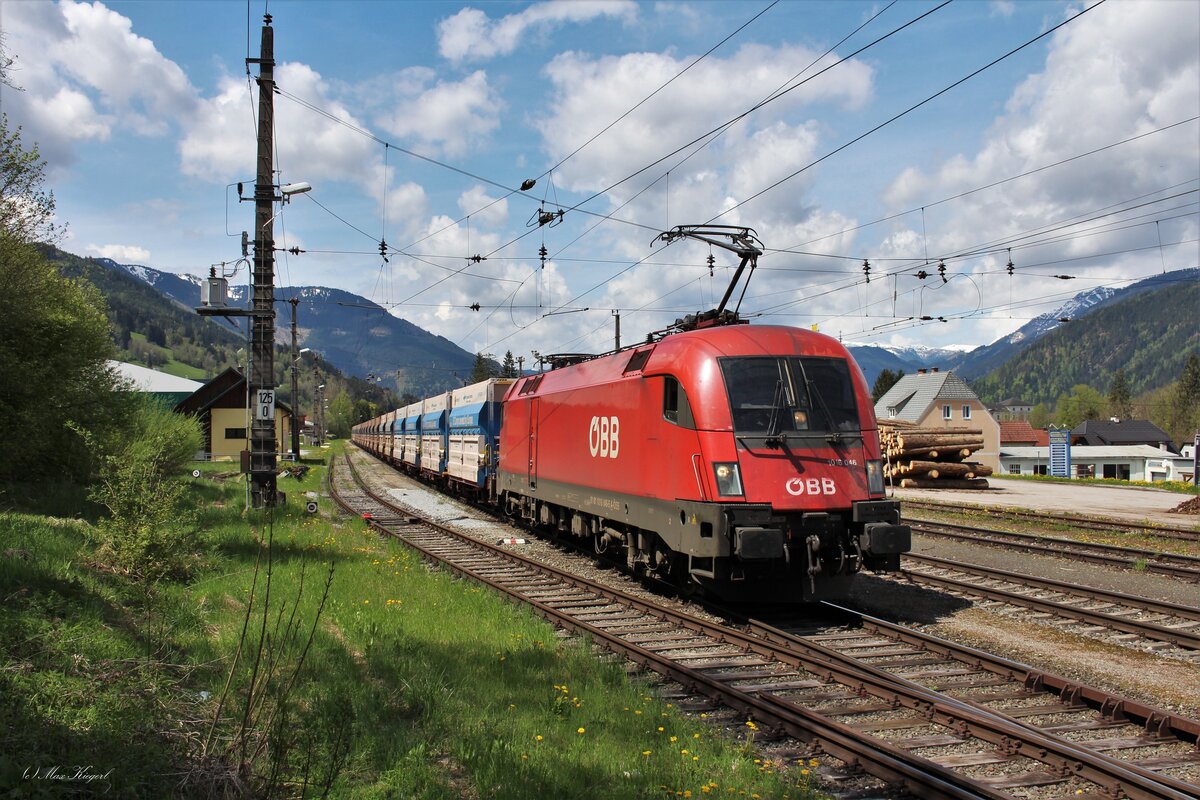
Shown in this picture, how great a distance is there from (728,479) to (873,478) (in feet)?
6.43

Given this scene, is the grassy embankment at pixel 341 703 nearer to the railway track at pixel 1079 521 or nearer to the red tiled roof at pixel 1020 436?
the railway track at pixel 1079 521

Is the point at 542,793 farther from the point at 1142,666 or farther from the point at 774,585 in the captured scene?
the point at 1142,666

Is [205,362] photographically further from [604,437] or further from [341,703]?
[341,703]

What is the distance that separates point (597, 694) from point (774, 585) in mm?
3974

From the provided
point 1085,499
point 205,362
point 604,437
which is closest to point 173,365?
point 205,362

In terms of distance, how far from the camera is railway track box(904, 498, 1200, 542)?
17.4m

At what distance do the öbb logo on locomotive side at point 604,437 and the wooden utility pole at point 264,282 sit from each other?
317 inches

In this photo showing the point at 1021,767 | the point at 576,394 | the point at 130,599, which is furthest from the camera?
the point at 576,394

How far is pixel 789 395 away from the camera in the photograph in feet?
31.6

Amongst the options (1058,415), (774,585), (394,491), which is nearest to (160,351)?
(394,491)

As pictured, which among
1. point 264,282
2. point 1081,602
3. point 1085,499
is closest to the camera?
point 1081,602

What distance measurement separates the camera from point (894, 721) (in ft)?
20.5

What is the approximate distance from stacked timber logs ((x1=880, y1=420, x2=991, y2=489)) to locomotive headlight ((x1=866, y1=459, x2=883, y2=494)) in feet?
79.5

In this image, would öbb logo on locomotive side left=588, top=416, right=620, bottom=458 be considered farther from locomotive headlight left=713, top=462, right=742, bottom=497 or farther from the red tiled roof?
the red tiled roof
